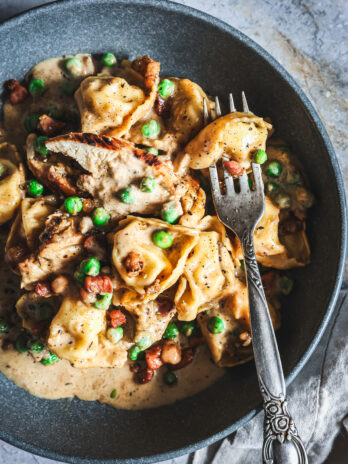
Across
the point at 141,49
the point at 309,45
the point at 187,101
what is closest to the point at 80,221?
the point at 187,101

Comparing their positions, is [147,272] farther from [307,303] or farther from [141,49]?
[141,49]

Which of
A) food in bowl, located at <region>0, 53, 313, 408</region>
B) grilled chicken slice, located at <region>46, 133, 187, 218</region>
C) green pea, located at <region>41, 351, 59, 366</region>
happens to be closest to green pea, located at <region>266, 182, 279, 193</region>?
food in bowl, located at <region>0, 53, 313, 408</region>

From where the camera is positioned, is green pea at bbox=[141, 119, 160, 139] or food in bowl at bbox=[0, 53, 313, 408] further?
green pea at bbox=[141, 119, 160, 139]

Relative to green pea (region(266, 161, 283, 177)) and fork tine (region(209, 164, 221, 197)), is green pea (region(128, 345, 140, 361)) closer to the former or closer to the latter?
fork tine (region(209, 164, 221, 197))

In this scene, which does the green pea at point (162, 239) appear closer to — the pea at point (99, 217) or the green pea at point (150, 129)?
the pea at point (99, 217)

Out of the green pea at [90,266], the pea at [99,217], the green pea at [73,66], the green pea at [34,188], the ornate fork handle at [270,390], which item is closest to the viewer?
the ornate fork handle at [270,390]

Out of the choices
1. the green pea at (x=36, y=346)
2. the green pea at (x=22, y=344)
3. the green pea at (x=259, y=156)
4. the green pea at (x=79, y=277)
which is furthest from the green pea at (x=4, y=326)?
the green pea at (x=259, y=156)
